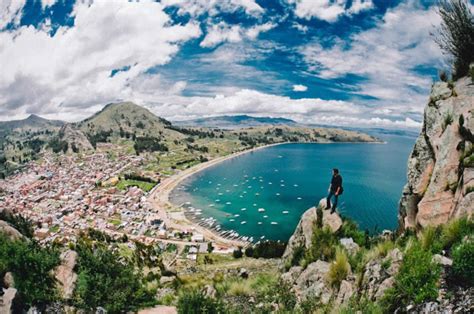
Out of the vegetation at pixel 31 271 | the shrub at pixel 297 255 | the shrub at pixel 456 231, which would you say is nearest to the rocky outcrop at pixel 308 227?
the shrub at pixel 297 255

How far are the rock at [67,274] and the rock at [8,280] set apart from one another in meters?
1.46

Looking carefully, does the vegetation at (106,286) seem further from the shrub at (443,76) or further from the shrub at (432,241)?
the shrub at (443,76)

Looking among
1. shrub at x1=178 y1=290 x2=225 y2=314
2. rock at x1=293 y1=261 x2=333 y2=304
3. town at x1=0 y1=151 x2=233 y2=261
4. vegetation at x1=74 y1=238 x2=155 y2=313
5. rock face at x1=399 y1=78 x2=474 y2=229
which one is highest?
rock face at x1=399 y1=78 x2=474 y2=229

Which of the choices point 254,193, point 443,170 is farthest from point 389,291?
point 254,193

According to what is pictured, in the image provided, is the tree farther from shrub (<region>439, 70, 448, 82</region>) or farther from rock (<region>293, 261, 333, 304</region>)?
rock (<region>293, 261, 333, 304</region>)

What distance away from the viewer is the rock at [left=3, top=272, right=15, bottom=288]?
11.3 meters

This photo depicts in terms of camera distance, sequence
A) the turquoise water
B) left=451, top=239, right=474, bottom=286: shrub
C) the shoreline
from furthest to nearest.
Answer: the turquoise water, the shoreline, left=451, top=239, right=474, bottom=286: shrub

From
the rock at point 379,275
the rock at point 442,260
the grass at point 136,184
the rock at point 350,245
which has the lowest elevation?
the grass at point 136,184

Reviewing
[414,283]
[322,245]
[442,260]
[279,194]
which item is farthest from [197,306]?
[279,194]

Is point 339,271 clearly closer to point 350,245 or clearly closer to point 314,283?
point 314,283

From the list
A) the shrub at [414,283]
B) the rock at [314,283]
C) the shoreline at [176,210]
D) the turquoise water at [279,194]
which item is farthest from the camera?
the turquoise water at [279,194]

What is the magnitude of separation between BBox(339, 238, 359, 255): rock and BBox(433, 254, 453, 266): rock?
13.3ft

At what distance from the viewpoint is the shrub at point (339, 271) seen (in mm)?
9203

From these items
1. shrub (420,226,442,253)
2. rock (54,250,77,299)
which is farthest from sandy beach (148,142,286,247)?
shrub (420,226,442,253)
